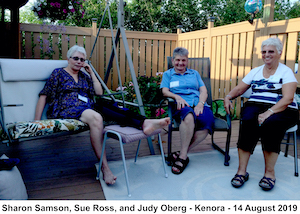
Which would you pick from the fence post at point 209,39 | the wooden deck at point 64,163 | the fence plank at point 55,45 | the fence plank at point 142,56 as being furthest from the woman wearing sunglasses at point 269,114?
the fence plank at point 55,45

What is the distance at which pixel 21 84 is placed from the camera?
8.21 ft

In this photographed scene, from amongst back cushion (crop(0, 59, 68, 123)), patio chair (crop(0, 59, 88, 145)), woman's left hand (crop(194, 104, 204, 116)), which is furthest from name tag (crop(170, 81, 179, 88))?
back cushion (crop(0, 59, 68, 123))

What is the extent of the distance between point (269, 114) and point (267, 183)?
21.6 inches

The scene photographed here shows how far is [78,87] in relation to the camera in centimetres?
249

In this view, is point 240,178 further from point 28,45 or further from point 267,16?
point 28,45

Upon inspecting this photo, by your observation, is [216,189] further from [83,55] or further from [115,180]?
[83,55]

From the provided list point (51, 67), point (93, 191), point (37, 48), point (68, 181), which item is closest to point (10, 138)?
point (68, 181)

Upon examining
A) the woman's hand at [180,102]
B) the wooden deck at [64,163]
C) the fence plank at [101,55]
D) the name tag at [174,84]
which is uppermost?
the fence plank at [101,55]

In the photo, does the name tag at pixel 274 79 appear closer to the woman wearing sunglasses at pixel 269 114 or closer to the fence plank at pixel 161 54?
the woman wearing sunglasses at pixel 269 114

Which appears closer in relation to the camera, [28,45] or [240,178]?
[240,178]

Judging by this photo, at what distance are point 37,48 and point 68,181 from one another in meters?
3.23

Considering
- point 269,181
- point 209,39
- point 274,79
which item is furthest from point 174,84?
point 209,39

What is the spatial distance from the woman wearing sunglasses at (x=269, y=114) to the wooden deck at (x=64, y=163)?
853 millimetres

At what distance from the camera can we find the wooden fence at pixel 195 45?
374cm
